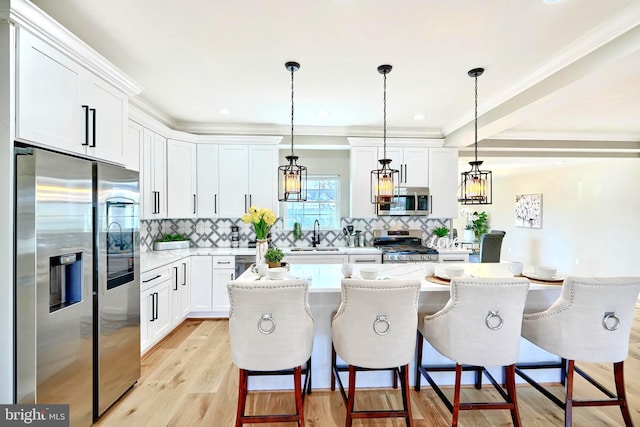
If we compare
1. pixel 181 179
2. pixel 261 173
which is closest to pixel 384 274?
pixel 261 173

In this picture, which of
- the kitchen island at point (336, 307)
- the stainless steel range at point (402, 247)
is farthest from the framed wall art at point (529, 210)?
the kitchen island at point (336, 307)

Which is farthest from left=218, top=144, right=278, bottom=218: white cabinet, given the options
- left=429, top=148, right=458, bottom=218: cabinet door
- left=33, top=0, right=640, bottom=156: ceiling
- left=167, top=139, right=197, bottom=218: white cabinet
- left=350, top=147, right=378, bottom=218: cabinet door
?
left=429, top=148, right=458, bottom=218: cabinet door

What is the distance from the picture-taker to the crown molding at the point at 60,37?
5.14ft

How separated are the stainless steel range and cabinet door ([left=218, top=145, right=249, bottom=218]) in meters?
2.07

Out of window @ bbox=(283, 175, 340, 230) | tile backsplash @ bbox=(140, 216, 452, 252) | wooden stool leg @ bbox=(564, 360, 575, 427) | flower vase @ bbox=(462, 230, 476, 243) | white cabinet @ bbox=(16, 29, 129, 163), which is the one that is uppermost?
white cabinet @ bbox=(16, 29, 129, 163)

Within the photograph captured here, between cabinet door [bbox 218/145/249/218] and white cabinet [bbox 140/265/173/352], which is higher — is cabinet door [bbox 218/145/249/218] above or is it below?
above

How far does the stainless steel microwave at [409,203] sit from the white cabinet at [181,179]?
8.75 ft

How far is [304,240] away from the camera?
5.04 m

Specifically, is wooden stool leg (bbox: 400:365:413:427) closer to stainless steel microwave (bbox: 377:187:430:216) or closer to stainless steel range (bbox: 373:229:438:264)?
stainless steel range (bbox: 373:229:438:264)

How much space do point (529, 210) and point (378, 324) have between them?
335 inches

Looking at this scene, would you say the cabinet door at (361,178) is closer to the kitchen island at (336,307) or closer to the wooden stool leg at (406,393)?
the kitchen island at (336,307)

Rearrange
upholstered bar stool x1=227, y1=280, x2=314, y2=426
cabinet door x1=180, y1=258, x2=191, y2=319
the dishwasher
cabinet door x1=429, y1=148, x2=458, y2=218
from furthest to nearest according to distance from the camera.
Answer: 1. cabinet door x1=429, y1=148, x2=458, y2=218
2. the dishwasher
3. cabinet door x1=180, y1=258, x2=191, y2=319
4. upholstered bar stool x1=227, y1=280, x2=314, y2=426

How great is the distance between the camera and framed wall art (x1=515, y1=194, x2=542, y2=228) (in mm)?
8172

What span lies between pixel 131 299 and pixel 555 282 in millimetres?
3208
